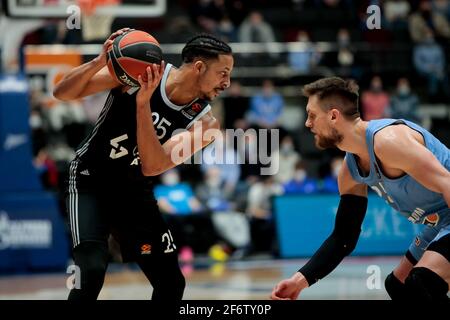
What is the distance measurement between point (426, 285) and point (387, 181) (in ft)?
2.11

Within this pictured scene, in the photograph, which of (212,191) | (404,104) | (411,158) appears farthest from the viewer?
(404,104)

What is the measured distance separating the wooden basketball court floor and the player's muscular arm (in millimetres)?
2927

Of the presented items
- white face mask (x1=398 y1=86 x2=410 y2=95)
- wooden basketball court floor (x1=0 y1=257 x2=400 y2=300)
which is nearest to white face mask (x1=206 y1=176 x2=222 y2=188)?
wooden basketball court floor (x1=0 y1=257 x2=400 y2=300)

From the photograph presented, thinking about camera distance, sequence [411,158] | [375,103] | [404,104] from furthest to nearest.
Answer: [404,104] < [375,103] < [411,158]

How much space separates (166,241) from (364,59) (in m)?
13.5

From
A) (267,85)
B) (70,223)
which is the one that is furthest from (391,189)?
(267,85)

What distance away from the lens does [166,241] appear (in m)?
5.37

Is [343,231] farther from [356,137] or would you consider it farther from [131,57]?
[131,57]

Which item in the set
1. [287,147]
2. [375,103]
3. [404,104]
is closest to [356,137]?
[287,147]

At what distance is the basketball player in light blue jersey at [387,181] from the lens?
15.3 feet

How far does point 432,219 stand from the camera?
511 cm

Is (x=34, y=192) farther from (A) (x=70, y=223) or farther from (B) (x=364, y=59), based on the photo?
(B) (x=364, y=59)

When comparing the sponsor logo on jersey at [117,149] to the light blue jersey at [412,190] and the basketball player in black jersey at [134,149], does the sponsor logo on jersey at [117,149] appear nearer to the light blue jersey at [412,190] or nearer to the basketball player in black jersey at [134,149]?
the basketball player in black jersey at [134,149]

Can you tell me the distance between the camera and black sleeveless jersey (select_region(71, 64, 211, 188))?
532cm
